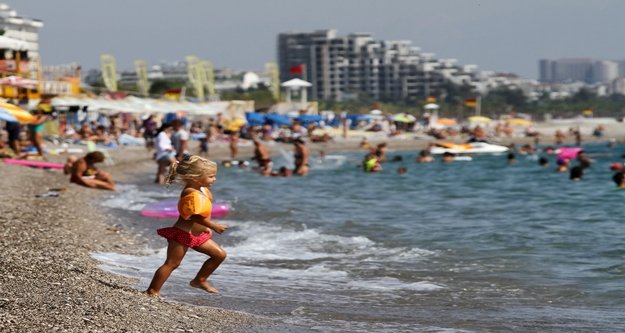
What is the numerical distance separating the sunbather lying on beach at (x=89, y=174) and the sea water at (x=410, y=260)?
2.66 feet

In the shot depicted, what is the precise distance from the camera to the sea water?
24.9ft

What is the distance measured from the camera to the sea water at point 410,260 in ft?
24.9

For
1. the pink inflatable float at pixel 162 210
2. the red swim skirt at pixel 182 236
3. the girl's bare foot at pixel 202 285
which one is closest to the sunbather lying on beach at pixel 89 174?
the pink inflatable float at pixel 162 210

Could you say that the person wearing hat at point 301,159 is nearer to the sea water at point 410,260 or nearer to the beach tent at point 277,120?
the sea water at point 410,260

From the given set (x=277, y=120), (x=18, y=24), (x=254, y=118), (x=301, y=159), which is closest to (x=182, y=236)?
(x=301, y=159)

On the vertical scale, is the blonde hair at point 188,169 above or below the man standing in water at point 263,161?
above

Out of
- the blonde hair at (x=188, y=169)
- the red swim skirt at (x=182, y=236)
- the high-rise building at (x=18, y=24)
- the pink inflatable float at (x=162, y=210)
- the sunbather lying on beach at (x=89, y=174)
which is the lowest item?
the pink inflatable float at (x=162, y=210)

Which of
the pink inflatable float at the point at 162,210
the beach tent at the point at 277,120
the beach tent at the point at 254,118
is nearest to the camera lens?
the pink inflatable float at the point at 162,210

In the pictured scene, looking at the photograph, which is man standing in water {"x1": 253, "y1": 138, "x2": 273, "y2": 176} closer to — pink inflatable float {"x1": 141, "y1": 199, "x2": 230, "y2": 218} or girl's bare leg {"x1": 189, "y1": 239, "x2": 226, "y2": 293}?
pink inflatable float {"x1": 141, "y1": 199, "x2": 230, "y2": 218}

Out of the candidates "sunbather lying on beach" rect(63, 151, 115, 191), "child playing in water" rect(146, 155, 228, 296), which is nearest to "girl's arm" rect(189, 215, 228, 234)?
"child playing in water" rect(146, 155, 228, 296)

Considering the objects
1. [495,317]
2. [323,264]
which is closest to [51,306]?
[495,317]

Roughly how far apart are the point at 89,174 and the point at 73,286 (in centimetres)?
1212

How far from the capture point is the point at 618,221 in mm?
16250

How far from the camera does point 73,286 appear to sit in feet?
23.0
